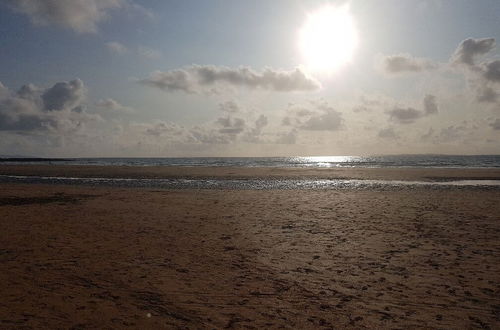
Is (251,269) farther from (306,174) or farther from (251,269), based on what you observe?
(306,174)

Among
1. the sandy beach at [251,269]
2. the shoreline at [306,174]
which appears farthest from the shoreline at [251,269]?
the shoreline at [306,174]

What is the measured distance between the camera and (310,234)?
14641mm

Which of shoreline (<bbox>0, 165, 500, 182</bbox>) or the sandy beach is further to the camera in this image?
shoreline (<bbox>0, 165, 500, 182</bbox>)

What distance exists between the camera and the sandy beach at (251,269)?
7.25 m

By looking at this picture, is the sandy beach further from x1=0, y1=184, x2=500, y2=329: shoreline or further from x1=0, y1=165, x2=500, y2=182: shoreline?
x1=0, y1=165, x2=500, y2=182: shoreline

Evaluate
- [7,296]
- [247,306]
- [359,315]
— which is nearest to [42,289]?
[7,296]

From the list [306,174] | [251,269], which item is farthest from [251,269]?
[306,174]

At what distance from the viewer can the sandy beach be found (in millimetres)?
7250

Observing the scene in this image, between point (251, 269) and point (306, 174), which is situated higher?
point (306, 174)

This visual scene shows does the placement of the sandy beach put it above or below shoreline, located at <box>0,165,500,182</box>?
below

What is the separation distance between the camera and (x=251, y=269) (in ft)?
33.8

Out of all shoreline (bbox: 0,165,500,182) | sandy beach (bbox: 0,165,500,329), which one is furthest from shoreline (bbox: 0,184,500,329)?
shoreline (bbox: 0,165,500,182)

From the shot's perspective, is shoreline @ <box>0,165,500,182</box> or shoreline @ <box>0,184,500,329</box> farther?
shoreline @ <box>0,165,500,182</box>

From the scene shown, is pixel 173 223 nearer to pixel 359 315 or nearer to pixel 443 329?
pixel 359 315
